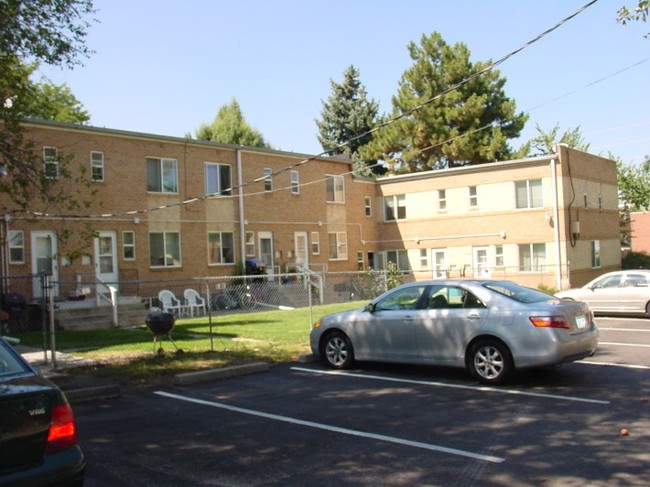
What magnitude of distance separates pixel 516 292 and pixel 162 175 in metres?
18.8

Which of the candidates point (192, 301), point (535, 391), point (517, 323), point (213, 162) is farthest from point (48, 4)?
point (213, 162)

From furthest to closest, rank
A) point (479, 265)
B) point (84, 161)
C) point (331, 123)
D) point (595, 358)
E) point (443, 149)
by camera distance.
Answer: point (331, 123), point (443, 149), point (479, 265), point (84, 161), point (595, 358)

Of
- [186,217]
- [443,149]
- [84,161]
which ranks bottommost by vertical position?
[186,217]

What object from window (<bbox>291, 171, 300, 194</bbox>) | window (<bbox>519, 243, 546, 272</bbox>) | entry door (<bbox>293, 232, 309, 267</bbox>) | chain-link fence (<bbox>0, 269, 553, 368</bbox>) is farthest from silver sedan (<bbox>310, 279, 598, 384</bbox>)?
window (<bbox>519, 243, 546, 272</bbox>)

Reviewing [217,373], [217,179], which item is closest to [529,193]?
[217,179]

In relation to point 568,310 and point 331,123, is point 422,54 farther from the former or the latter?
point 568,310

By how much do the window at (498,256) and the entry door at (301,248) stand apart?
9.51 metres

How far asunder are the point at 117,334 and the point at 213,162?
1234 cm

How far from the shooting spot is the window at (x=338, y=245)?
110 feet

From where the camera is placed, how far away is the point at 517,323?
895cm

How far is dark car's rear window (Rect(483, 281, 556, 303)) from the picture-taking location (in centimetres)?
948

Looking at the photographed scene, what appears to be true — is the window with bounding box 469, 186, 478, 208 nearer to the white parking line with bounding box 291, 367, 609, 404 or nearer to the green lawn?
the green lawn

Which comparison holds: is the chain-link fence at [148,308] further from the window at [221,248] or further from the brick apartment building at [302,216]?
the window at [221,248]

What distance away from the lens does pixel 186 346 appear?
13.6 meters
